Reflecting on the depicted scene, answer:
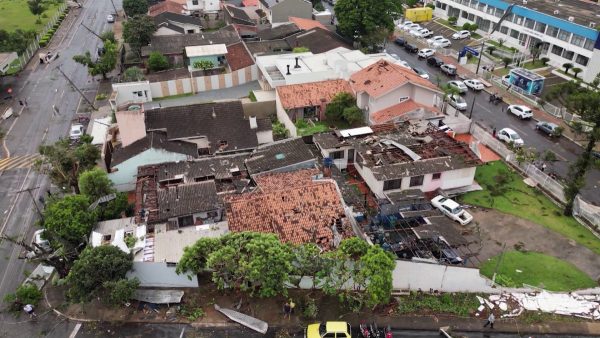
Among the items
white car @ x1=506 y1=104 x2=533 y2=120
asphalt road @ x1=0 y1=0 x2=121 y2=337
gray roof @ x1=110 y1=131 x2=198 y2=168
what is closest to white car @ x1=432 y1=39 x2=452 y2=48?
white car @ x1=506 y1=104 x2=533 y2=120

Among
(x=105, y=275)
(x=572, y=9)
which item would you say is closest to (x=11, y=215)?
(x=105, y=275)

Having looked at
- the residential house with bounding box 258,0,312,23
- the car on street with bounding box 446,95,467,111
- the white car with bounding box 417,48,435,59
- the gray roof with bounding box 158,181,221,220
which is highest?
the residential house with bounding box 258,0,312,23

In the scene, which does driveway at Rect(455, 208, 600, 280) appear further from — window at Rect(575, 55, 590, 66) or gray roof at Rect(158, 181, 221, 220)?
window at Rect(575, 55, 590, 66)

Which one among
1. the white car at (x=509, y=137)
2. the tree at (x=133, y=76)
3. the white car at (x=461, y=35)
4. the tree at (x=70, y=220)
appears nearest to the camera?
the tree at (x=70, y=220)

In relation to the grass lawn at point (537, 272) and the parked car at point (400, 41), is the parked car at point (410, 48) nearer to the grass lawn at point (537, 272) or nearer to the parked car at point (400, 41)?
the parked car at point (400, 41)

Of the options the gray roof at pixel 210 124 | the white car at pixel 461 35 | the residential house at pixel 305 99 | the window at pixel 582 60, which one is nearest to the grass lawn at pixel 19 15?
the gray roof at pixel 210 124

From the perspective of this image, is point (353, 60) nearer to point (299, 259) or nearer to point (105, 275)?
point (299, 259)

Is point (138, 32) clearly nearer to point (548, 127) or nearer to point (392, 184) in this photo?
point (392, 184)
